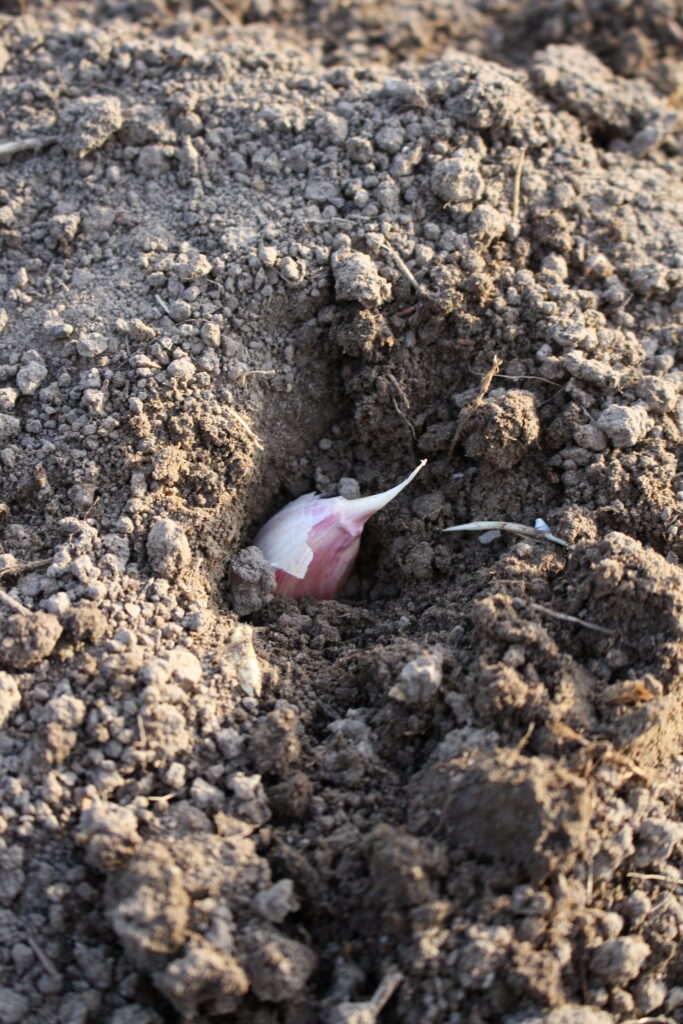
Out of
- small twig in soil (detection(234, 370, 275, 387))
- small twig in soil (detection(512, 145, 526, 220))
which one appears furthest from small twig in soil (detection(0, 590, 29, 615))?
small twig in soil (detection(512, 145, 526, 220))

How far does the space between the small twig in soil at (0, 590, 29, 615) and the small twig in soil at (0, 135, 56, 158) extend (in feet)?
4.56

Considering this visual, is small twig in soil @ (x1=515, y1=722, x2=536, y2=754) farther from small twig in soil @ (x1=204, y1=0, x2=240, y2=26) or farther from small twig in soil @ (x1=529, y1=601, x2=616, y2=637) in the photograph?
small twig in soil @ (x1=204, y1=0, x2=240, y2=26)

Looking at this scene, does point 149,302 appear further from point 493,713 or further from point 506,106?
point 493,713

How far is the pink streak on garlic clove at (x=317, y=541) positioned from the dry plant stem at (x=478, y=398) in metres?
0.13

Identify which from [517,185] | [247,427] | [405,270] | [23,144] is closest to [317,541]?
[247,427]

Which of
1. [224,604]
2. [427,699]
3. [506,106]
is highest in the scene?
[506,106]

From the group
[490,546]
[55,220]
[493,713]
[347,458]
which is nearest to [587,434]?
[490,546]

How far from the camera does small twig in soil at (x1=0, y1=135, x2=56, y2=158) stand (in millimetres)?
2602

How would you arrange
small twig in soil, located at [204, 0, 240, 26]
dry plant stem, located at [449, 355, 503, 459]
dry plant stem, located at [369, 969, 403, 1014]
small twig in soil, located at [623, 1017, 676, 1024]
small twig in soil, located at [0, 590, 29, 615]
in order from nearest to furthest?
1. dry plant stem, located at [369, 969, 403, 1014]
2. small twig in soil, located at [623, 1017, 676, 1024]
3. small twig in soil, located at [0, 590, 29, 615]
4. dry plant stem, located at [449, 355, 503, 459]
5. small twig in soil, located at [204, 0, 240, 26]

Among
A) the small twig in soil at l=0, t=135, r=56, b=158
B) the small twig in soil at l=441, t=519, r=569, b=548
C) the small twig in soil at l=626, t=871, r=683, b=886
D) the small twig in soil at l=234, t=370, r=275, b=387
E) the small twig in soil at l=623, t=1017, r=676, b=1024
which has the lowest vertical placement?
the small twig in soil at l=623, t=1017, r=676, b=1024

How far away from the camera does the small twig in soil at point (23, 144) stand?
2.60 meters

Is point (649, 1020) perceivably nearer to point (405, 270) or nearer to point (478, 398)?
point (478, 398)

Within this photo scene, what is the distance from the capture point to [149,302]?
2.42 meters

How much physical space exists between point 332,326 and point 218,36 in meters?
1.28
